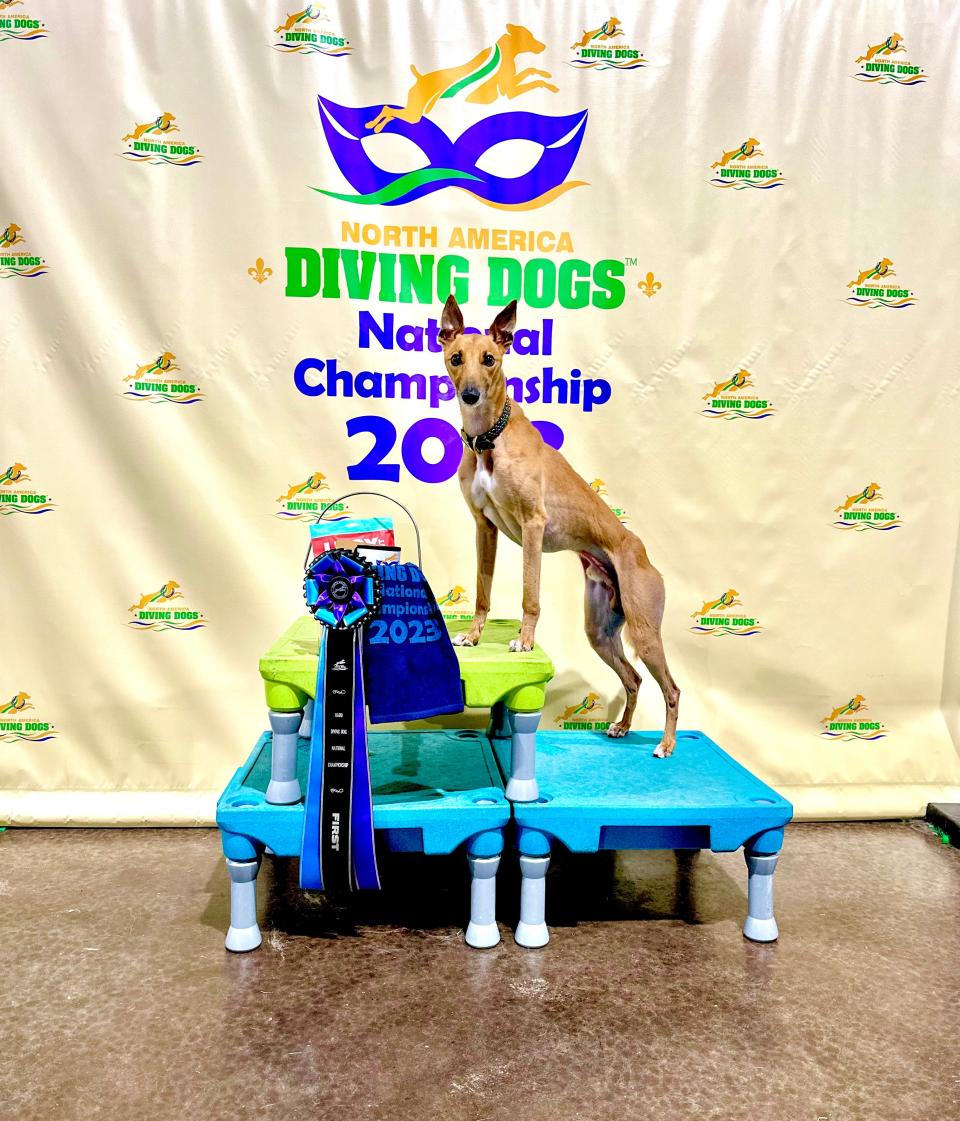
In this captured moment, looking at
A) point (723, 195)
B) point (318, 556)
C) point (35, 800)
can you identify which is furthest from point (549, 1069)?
point (723, 195)

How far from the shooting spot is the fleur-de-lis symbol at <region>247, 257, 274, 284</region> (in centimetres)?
293

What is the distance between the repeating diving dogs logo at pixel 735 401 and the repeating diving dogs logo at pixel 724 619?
2.01 feet

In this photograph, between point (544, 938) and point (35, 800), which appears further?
point (35, 800)

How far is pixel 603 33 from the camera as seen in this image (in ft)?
9.67

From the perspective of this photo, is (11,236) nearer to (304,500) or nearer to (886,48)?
(304,500)

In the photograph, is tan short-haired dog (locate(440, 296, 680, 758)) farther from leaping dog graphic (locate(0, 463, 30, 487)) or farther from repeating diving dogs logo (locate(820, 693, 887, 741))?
leaping dog graphic (locate(0, 463, 30, 487))

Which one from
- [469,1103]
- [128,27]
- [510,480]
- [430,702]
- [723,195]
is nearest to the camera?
[469,1103]

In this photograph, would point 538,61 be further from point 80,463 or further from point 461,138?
point 80,463

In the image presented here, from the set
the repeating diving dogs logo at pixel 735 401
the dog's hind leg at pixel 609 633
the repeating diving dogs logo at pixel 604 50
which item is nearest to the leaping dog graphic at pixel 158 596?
the dog's hind leg at pixel 609 633

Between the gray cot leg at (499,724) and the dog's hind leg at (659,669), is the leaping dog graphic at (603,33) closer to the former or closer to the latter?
the dog's hind leg at (659,669)

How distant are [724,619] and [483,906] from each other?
56.6 inches

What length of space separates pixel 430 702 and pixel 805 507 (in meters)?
1.70

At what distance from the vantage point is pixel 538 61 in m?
2.94

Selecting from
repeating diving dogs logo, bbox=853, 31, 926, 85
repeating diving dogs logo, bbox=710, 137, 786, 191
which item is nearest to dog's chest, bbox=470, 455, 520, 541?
repeating diving dogs logo, bbox=710, 137, 786, 191
